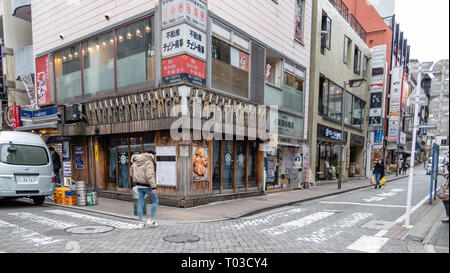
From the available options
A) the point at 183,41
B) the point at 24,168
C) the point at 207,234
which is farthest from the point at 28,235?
the point at 183,41

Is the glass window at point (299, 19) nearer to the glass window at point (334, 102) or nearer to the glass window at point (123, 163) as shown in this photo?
the glass window at point (334, 102)

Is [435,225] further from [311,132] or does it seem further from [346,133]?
[346,133]

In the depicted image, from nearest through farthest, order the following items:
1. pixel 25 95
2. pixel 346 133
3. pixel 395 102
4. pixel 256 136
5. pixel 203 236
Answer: pixel 203 236
pixel 256 136
pixel 25 95
pixel 346 133
pixel 395 102

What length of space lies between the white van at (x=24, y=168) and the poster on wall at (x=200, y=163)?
4.86m

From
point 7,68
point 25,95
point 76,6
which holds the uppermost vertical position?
point 76,6

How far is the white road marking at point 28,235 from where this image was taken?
190 inches

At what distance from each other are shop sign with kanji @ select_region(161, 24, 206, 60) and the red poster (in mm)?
8616

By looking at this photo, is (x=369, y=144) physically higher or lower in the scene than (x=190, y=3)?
lower

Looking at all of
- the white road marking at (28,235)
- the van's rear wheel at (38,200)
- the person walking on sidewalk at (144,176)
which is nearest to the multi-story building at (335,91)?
the person walking on sidewalk at (144,176)

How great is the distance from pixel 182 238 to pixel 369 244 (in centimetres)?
365

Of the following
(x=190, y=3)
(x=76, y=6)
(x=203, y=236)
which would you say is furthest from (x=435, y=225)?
(x=76, y=6)
